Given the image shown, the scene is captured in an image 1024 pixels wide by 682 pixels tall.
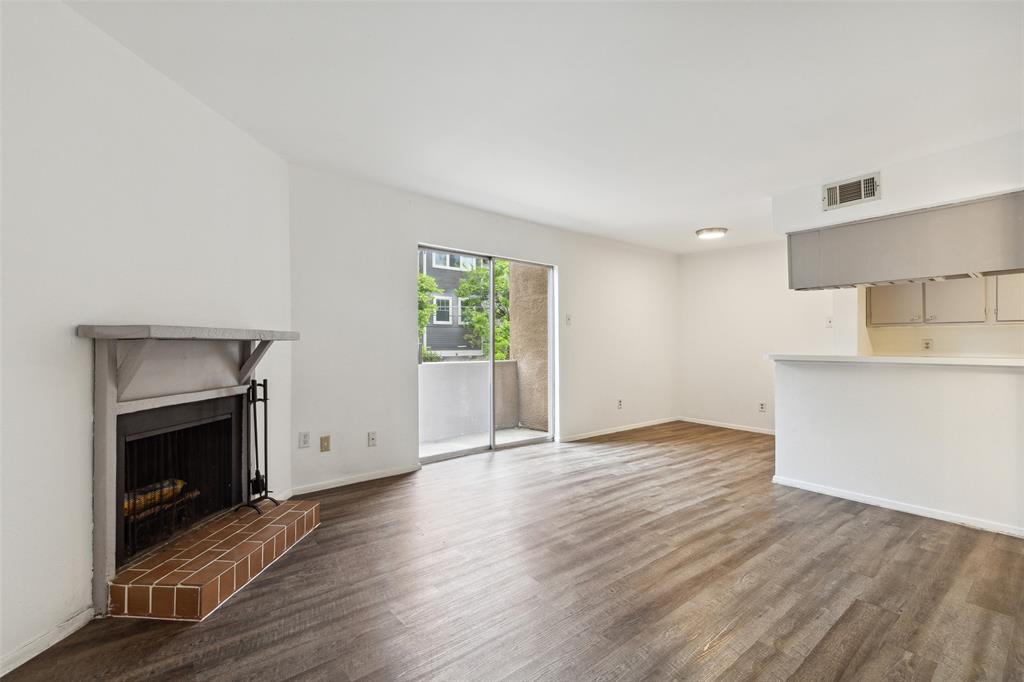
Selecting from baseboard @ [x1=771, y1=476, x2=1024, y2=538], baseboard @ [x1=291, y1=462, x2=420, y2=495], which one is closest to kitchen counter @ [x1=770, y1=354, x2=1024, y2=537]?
baseboard @ [x1=771, y1=476, x2=1024, y2=538]

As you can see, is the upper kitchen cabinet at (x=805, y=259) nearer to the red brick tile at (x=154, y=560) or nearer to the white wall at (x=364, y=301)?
the white wall at (x=364, y=301)

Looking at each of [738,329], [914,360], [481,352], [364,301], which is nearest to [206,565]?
[364,301]

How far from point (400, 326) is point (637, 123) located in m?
2.55

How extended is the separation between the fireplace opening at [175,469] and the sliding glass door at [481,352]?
73.5 inches

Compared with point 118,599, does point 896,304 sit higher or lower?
higher

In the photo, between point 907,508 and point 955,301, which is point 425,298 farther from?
point 955,301

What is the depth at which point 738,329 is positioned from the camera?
257 inches

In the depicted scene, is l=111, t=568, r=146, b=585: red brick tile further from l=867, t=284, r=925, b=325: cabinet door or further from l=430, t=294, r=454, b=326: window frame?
l=867, t=284, r=925, b=325: cabinet door

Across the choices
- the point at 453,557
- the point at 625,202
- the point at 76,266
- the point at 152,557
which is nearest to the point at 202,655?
the point at 152,557

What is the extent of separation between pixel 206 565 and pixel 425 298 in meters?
2.81

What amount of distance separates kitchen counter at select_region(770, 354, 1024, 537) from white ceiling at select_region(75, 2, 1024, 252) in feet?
5.15

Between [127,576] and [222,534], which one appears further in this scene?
[222,534]

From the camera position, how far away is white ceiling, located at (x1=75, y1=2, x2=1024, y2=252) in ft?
6.41

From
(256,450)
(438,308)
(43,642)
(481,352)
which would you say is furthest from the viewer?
(481,352)
